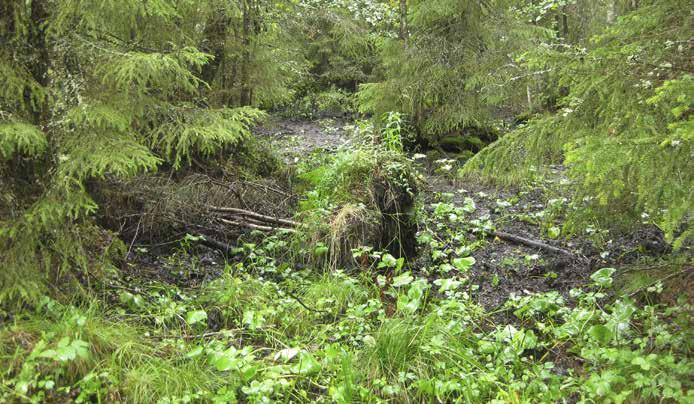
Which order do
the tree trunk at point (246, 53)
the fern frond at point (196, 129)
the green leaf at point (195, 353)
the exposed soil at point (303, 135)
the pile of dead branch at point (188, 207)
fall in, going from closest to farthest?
the green leaf at point (195, 353)
the fern frond at point (196, 129)
the pile of dead branch at point (188, 207)
the tree trunk at point (246, 53)
the exposed soil at point (303, 135)

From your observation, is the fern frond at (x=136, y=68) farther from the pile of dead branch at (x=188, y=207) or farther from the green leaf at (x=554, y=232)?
the green leaf at (x=554, y=232)

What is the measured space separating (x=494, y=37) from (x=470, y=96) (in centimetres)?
106

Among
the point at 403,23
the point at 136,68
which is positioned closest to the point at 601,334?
the point at 136,68

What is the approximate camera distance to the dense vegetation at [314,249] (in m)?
3.20

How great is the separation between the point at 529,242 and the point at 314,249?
2.40 meters

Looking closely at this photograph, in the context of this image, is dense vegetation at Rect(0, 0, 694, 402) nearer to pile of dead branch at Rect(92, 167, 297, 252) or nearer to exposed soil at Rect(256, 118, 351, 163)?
pile of dead branch at Rect(92, 167, 297, 252)

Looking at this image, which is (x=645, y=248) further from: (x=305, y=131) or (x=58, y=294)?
(x=305, y=131)

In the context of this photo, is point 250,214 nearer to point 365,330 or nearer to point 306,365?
point 365,330

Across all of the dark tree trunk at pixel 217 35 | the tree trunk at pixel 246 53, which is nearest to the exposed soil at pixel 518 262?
the tree trunk at pixel 246 53

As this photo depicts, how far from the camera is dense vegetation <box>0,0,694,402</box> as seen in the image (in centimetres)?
320

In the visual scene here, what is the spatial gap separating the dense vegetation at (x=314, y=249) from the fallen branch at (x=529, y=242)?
4cm

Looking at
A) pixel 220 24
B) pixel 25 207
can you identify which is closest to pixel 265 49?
pixel 220 24

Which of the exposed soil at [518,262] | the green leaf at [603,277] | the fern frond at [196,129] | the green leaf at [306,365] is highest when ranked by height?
the fern frond at [196,129]

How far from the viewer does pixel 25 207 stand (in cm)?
372
